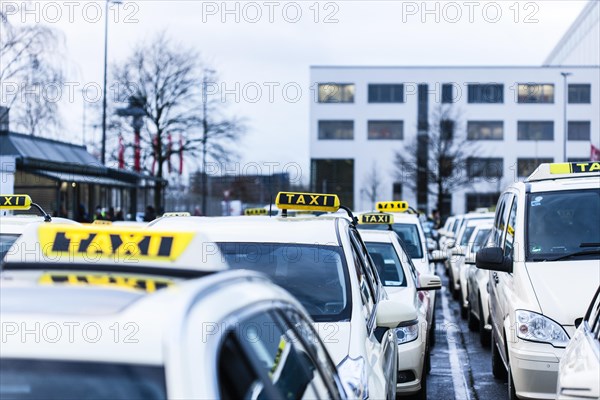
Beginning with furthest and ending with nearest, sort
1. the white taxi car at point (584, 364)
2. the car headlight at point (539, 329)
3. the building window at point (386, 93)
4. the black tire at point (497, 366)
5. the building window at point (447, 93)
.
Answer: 1. the building window at point (386, 93)
2. the building window at point (447, 93)
3. the black tire at point (497, 366)
4. the car headlight at point (539, 329)
5. the white taxi car at point (584, 364)

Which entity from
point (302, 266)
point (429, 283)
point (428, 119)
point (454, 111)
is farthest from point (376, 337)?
point (454, 111)

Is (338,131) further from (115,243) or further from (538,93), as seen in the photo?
(115,243)

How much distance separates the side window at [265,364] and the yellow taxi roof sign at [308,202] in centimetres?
444

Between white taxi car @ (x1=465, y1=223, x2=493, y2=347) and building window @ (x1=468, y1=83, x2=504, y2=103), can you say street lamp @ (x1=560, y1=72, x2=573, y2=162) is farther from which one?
white taxi car @ (x1=465, y1=223, x2=493, y2=347)

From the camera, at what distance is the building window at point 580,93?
73.9m

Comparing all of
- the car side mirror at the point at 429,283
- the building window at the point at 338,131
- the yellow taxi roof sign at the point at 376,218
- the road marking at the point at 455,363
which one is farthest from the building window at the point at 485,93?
the car side mirror at the point at 429,283

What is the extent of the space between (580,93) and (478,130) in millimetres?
8081

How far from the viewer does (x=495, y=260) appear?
8.18 metres

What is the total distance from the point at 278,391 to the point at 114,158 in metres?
41.3

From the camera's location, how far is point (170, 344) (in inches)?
85.7

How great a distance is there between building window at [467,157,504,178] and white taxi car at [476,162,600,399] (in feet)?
183

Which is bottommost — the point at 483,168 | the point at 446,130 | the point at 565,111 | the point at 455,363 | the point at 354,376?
the point at 455,363

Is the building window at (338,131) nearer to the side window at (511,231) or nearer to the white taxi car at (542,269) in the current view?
the white taxi car at (542,269)

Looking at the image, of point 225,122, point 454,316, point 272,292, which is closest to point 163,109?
point 225,122
